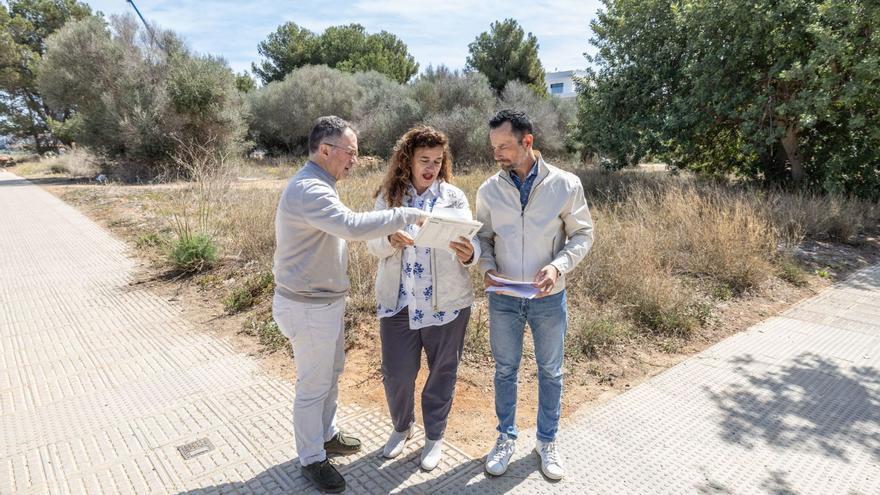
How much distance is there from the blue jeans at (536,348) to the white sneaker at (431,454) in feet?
1.25

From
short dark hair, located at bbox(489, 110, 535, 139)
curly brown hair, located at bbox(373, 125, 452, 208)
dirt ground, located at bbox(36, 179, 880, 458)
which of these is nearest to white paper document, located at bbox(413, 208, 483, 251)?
curly brown hair, located at bbox(373, 125, 452, 208)

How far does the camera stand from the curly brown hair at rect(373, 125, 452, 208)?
2.77 metres

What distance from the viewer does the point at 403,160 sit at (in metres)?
2.85

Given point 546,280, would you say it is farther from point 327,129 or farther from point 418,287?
point 327,129

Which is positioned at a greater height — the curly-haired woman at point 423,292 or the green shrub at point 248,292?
the curly-haired woman at point 423,292

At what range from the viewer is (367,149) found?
22.2 metres

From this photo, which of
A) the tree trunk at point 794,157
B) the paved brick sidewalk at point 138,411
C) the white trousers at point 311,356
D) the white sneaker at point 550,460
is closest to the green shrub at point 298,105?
the tree trunk at point 794,157

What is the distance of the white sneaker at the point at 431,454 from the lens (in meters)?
2.87

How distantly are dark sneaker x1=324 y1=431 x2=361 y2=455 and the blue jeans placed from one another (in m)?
0.89

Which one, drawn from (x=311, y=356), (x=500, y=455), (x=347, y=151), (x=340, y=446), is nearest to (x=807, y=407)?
(x=500, y=455)

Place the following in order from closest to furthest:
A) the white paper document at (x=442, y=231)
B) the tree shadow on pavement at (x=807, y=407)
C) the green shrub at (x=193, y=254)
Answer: the white paper document at (x=442, y=231), the tree shadow on pavement at (x=807, y=407), the green shrub at (x=193, y=254)

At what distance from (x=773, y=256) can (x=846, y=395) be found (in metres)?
3.41

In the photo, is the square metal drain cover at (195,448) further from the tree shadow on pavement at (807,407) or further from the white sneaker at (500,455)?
the tree shadow on pavement at (807,407)

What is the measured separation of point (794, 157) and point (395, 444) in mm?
11360
